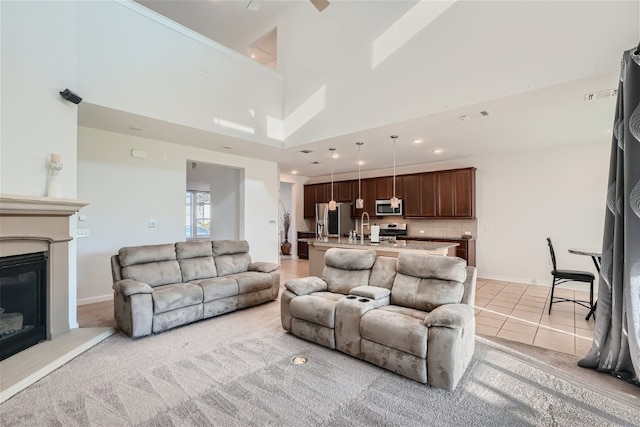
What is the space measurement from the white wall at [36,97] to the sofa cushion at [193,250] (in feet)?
3.79

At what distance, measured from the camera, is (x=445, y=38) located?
3746 millimetres

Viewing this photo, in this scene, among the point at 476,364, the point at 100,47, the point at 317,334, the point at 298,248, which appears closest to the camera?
the point at 476,364

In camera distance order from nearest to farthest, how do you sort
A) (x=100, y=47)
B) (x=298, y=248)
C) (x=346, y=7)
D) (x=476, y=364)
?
(x=476, y=364), (x=100, y=47), (x=346, y=7), (x=298, y=248)

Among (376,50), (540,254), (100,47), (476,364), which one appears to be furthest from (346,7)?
(540,254)

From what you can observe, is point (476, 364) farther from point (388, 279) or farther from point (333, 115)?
point (333, 115)

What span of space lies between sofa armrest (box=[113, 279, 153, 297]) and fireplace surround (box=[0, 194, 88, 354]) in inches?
20.6

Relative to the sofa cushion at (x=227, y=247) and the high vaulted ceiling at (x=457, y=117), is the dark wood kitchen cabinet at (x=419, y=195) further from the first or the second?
the sofa cushion at (x=227, y=247)

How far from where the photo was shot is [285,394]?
7.13 ft

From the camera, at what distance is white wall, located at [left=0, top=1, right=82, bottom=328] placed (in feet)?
9.18

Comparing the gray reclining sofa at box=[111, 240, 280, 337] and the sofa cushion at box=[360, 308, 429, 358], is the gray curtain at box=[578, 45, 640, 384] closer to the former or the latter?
the sofa cushion at box=[360, 308, 429, 358]

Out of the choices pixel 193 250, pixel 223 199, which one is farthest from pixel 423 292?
pixel 223 199

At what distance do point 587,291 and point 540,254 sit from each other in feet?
2.97

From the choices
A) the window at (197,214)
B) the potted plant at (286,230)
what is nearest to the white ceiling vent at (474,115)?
the potted plant at (286,230)

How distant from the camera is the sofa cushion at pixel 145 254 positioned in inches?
143
